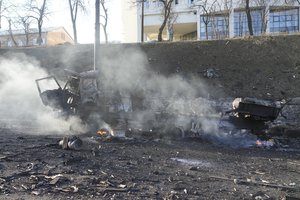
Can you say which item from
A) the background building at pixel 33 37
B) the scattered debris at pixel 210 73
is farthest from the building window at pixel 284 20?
the background building at pixel 33 37

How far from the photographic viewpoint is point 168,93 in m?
19.8

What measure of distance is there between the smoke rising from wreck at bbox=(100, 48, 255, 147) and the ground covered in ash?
103cm

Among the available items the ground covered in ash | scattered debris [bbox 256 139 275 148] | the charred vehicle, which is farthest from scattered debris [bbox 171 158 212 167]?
the charred vehicle

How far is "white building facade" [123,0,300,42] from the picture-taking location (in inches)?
1716

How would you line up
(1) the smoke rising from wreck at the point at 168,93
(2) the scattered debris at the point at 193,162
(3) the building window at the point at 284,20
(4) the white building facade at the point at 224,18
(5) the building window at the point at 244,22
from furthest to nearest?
(3) the building window at the point at 284,20 < (5) the building window at the point at 244,22 < (4) the white building facade at the point at 224,18 < (1) the smoke rising from wreck at the point at 168,93 < (2) the scattered debris at the point at 193,162

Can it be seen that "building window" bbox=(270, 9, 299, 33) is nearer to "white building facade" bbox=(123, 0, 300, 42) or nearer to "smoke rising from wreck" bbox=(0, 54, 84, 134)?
"white building facade" bbox=(123, 0, 300, 42)

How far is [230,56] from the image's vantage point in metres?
25.6

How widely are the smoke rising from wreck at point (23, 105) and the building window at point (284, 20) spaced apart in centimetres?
3601

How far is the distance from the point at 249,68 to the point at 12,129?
15324 mm

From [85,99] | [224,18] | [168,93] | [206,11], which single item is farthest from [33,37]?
[85,99]

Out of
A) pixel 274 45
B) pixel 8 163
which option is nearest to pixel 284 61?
pixel 274 45

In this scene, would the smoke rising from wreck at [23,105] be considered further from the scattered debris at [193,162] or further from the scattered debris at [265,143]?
the scattered debris at [265,143]

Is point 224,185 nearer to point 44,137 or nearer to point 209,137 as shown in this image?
point 209,137

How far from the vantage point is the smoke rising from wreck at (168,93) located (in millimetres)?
12781
